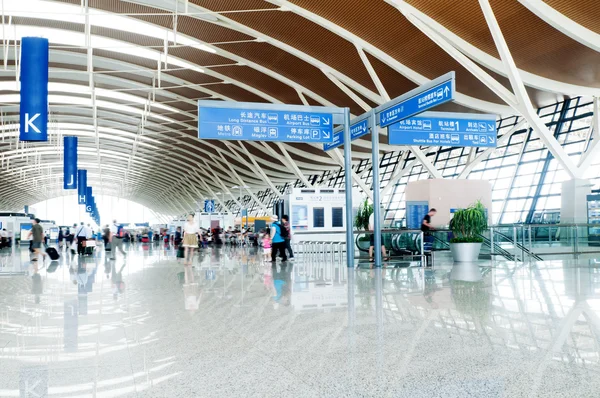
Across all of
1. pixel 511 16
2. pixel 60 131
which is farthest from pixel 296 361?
pixel 60 131

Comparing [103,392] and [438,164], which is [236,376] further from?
[438,164]

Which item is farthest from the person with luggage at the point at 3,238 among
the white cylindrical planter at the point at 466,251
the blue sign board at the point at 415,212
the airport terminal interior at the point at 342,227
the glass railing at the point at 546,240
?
the glass railing at the point at 546,240

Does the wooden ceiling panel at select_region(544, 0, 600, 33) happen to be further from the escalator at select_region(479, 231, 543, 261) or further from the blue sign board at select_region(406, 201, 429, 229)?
the blue sign board at select_region(406, 201, 429, 229)

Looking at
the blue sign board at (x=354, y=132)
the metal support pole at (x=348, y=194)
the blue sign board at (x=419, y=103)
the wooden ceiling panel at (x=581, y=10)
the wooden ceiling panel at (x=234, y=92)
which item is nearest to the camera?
the blue sign board at (x=419, y=103)

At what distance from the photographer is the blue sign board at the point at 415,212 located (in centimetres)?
2184

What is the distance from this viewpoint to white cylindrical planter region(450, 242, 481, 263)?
16016 mm

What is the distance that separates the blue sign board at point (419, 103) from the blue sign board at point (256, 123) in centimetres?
218

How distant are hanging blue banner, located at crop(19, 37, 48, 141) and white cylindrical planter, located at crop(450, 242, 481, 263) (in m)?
11.6

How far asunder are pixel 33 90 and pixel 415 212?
13.7 m

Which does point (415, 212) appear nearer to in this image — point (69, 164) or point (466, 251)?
point (466, 251)

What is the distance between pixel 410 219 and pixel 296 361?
59.1 ft

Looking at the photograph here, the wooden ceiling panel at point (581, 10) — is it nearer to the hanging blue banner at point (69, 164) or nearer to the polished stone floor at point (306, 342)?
the polished stone floor at point (306, 342)

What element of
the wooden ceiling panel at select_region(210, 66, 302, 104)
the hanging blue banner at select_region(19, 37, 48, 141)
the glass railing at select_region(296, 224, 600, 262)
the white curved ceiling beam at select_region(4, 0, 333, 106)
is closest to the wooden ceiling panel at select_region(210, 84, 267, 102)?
the wooden ceiling panel at select_region(210, 66, 302, 104)

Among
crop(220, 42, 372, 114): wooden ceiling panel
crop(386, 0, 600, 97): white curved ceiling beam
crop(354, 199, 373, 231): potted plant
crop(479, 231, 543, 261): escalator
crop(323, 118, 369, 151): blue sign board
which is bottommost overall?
crop(479, 231, 543, 261): escalator
